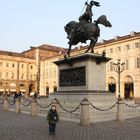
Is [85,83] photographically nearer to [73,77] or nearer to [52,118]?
[73,77]

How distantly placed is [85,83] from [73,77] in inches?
57.9

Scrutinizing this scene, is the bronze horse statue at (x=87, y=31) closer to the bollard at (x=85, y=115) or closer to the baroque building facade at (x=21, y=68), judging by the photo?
the bollard at (x=85, y=115)

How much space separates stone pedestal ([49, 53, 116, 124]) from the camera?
18953 millimetres

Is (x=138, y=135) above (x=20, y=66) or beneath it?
beneath

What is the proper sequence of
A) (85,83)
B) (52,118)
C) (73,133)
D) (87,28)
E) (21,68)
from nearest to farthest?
1. (52,118)
2. (73,133)
3. (85,83)
4. (87,28)
5. (21,68)

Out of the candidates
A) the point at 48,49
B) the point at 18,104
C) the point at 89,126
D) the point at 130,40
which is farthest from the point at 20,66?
the point at 89,126

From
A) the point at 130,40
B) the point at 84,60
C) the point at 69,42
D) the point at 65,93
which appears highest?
the point at 130,40

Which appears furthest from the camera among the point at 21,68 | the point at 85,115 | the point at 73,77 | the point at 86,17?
the point at 21,68

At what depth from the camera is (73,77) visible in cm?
2094

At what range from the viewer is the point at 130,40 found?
64562 millimetres

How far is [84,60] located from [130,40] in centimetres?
4629

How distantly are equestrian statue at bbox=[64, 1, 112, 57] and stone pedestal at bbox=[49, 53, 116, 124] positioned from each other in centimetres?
147

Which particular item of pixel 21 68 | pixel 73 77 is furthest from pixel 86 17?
pixel 21 68

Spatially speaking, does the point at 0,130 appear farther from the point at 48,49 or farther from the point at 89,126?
the point at 48,49
